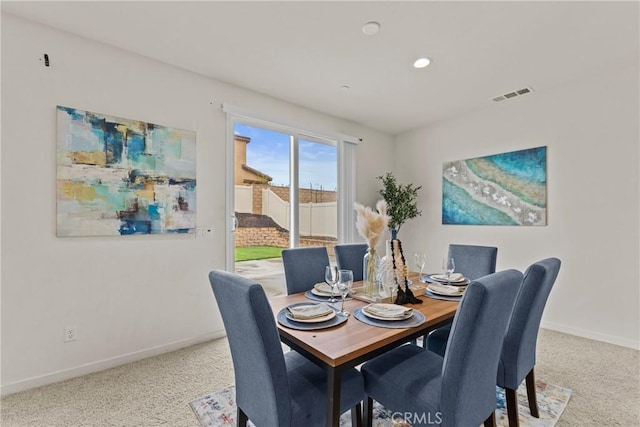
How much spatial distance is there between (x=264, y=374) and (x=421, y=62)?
2.74 meters

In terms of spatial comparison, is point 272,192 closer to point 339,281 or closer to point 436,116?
point 339,281

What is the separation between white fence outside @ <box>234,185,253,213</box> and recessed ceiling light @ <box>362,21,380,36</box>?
191 centimetres

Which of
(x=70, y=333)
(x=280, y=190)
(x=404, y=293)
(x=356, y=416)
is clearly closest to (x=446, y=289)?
→ (x=404, y=293)

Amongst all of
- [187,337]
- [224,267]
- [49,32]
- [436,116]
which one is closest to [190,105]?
[49,32]

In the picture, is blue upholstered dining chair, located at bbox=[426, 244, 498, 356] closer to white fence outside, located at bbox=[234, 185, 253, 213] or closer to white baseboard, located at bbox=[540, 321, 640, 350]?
white baseboard, located at bbox=[540, 321, 640, 350]

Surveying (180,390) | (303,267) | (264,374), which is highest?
(303,267)

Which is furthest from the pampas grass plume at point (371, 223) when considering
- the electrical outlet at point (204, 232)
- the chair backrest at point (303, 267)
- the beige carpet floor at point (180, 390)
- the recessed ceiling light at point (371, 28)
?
the electrical outlet at point (204, 232)

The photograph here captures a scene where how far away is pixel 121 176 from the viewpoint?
95.7 inches

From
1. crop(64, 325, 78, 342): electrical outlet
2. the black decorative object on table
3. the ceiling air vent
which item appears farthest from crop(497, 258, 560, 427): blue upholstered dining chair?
crop(64, 325, 78, 342): electrical outlet

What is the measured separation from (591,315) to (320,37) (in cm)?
368

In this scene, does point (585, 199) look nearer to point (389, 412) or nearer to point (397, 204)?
point (397, 204)

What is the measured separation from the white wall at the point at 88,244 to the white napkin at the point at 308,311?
5.52 feet

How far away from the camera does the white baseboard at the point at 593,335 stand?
2.75 m

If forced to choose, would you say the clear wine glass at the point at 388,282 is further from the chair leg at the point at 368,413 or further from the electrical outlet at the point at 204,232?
the electrical outlet at the point at 204,232
